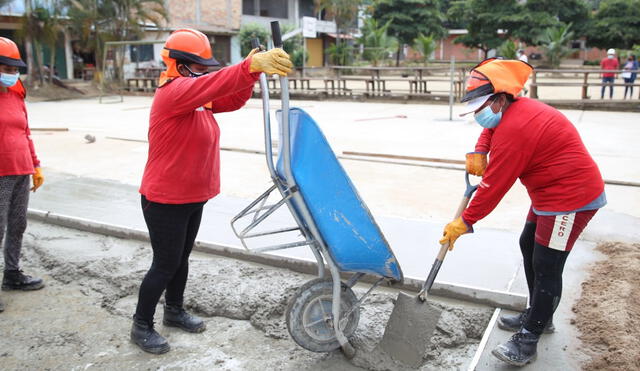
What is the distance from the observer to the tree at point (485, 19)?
37000 millimetres

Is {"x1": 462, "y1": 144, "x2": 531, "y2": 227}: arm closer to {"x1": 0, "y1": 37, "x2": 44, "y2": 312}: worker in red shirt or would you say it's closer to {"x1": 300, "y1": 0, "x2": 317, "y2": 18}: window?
{"x1": 0, "y1": 37, "x2": 44, "y2": 312}: worker in red shirt

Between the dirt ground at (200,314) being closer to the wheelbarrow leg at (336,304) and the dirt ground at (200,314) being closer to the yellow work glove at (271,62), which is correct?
the wheelbarrow leg at (336,304)

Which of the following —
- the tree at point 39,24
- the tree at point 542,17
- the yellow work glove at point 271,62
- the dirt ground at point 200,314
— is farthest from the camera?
the tree at point 542,17

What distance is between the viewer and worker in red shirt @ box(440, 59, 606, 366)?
249 centimetres

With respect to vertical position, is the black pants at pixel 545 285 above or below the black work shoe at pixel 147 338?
above

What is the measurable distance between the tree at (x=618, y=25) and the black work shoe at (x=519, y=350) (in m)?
38.9

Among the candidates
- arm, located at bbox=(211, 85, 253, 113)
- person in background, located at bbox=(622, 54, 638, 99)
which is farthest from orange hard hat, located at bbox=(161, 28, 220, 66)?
person in background, located at bbox=(622, 54, 638, 99)

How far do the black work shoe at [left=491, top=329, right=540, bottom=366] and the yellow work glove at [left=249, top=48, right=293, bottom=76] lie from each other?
1703 millimetres

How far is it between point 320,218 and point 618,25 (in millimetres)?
39874

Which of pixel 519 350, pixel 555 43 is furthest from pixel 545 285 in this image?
pixel 555 43

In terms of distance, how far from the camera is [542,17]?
35.5 m

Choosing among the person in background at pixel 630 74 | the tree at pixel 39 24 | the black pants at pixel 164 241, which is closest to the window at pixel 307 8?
the tree at pixel 39 24

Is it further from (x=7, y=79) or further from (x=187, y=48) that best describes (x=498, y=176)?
(x=7, y=79)

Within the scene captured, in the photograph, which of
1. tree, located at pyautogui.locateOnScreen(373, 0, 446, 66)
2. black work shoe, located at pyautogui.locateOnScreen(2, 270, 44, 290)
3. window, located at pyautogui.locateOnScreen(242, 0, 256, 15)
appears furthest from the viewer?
tree, located at pyautogui.locateOnScreen(373, 0, 446, 66)
